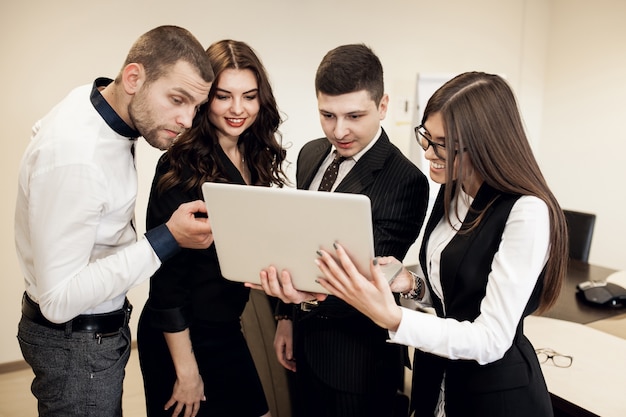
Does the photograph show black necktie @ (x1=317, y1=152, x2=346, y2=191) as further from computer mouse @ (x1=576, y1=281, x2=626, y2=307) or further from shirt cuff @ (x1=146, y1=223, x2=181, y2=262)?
computer mouse @ (x1=576, y1=281, x2=626, y2=307)

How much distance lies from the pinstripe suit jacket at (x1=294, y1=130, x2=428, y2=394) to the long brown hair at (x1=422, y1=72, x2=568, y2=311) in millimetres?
273

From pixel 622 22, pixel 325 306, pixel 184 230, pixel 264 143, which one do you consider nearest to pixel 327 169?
pixel 264 143

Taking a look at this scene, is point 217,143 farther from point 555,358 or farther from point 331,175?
point 555,358

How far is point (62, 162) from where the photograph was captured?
1.14m

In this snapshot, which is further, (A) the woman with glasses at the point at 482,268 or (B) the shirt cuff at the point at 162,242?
(B) the shirt cuff at the point at 162,242

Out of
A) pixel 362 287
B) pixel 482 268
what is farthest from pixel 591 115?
pixel 362 287

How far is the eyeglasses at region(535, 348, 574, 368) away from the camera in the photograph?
5.47 ft

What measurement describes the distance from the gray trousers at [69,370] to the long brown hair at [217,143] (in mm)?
447

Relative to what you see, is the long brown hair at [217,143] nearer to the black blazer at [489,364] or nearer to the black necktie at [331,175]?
the black necktie at [331,175]

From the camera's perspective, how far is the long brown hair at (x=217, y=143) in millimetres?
1446

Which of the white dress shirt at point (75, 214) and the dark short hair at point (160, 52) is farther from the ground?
the dark short hair at point (160, 52)

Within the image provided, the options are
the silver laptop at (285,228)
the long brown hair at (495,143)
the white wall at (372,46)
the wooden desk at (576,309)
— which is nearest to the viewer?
the silver laptop at (285,228)

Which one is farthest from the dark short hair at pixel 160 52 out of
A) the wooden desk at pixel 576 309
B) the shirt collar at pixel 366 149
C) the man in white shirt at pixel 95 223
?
the wooden desk at pixel 576 309

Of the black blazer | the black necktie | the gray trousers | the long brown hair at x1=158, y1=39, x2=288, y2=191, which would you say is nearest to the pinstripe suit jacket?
the black necktie
